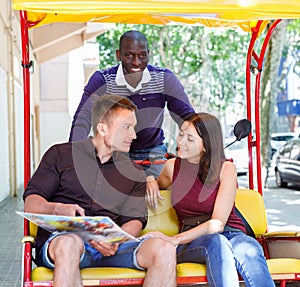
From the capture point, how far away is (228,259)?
4059 mm

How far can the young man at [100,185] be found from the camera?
416cm

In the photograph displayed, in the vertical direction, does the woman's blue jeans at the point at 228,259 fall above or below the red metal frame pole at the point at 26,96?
below

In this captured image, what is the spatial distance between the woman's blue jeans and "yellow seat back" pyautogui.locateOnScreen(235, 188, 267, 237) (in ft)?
2.27

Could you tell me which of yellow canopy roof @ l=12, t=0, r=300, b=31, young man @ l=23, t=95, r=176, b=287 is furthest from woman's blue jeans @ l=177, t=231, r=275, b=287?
yellow canopy roof @ l=12, t=0, r=300, b=31

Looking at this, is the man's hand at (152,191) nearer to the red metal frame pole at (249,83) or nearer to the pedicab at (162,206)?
the pedicab at (162,206)

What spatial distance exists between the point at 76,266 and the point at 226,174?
1.23 m

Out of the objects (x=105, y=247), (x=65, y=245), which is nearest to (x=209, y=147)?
(x=105, y=247)

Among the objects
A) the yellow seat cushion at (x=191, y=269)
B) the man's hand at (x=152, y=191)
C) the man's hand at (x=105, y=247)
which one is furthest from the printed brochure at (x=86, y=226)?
the man's hand at (x=152, y=191)

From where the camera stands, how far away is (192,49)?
29.3 m

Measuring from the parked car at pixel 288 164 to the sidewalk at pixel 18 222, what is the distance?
1.22 ft

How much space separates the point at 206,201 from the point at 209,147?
0.37 meters

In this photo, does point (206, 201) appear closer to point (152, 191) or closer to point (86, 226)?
point (152, 191)

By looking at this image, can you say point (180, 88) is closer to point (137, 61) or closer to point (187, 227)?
point (137, 61)

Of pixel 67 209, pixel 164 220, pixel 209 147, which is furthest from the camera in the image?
pixel 164 220
